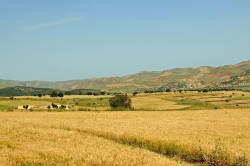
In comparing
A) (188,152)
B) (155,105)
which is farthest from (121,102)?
(188,152)

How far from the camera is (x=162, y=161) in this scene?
11.4 meters

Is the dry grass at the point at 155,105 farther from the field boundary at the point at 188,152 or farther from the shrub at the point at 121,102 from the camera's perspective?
the field boundary at the point at 188,152

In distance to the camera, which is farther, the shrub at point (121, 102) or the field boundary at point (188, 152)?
the shrub at point (121, 102)

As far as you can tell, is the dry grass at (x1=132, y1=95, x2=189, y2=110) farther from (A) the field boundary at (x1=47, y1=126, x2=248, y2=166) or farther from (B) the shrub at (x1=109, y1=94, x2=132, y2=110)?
(A) the field boundary at (x1=47, y1=126, x2=248, y2=166)

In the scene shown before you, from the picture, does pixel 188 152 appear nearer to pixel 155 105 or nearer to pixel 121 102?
pixel 121 102

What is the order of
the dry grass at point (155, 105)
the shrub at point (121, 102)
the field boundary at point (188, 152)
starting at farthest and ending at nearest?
the shrub at point (121, 102) → the dry grass at point (155, 105) → the field boundary at point (188, 152)

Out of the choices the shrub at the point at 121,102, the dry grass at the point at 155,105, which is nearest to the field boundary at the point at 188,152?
the dry grass at the point at 155,105

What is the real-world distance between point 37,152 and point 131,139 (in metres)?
7.86

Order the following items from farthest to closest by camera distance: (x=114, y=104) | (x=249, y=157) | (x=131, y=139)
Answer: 1. (x=114, y=104)
2. (x=131, y=139)
3. (x=249, y=157)

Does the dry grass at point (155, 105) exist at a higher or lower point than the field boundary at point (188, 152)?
lower

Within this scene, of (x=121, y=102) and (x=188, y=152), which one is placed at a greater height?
(x=188, y=152)

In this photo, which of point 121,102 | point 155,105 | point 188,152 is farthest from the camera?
point 155,105

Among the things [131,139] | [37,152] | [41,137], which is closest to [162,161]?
[37,152]

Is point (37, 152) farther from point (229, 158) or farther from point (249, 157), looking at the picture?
point (249, 157)
